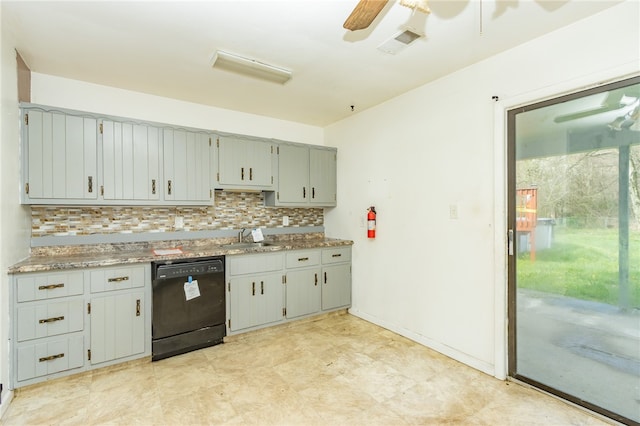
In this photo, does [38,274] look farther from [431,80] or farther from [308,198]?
[431,80]

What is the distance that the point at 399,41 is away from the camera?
7.57 ft

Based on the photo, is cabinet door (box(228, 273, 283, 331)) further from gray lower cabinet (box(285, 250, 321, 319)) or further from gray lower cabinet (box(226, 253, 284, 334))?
gray lower cabinet (box(285, 250, 321, 319))

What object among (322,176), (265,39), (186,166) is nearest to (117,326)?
(186,166)

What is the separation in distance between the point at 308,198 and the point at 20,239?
2799 millimetres

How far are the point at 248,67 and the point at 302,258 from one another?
211 centimetres

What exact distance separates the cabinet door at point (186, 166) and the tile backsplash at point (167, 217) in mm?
327

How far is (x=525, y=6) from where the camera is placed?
1.94 metres

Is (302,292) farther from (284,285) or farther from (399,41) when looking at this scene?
(399,41)

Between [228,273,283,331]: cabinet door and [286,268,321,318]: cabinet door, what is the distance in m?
0.12

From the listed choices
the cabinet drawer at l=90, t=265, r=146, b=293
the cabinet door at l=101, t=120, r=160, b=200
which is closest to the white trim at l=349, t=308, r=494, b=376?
the cabinet drawer at l=90, t=265, r=146, b=293

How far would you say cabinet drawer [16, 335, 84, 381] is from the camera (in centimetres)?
231

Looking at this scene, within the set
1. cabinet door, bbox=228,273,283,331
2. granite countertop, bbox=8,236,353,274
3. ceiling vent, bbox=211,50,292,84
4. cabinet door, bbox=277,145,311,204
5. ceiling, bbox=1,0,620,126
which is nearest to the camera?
ceiling, bbox=1,0,620,126

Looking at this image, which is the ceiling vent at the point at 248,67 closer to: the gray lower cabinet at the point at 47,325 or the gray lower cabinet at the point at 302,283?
the gray lower cabinet at the point at 302,283

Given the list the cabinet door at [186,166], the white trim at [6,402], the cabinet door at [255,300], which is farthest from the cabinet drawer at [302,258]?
the white trim at [6,402]
